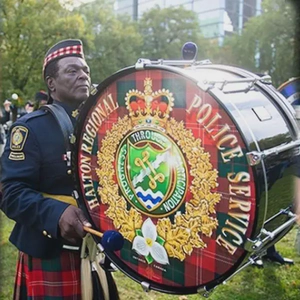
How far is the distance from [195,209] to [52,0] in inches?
857

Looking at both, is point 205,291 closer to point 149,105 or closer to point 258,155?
point 258,155

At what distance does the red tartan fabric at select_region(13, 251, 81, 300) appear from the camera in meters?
2.21

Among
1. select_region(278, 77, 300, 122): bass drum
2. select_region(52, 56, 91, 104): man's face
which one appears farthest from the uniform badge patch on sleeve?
select_region(278, 77, 300, 122): bass drum

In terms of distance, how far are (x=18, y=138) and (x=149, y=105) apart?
76 centimetres

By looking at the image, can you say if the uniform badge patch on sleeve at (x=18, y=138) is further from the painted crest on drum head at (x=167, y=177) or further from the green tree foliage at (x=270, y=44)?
the green tree foliage at (x=270, y=44)

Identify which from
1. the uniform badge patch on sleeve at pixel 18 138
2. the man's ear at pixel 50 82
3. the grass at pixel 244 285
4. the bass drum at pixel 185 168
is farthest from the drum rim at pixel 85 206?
the grass at pixel 244 285

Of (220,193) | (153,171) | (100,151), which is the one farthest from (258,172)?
(100,151)

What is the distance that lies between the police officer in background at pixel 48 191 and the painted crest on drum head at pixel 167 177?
192 mm

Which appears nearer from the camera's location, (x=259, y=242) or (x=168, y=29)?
(x=259, y=242)

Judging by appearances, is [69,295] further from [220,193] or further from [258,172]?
[258,172]

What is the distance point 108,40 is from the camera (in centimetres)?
2809

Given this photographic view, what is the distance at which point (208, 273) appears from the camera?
1.58 meters

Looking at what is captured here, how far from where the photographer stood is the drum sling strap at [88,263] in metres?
2.08

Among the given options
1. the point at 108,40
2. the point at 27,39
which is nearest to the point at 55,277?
the point at 27,39
